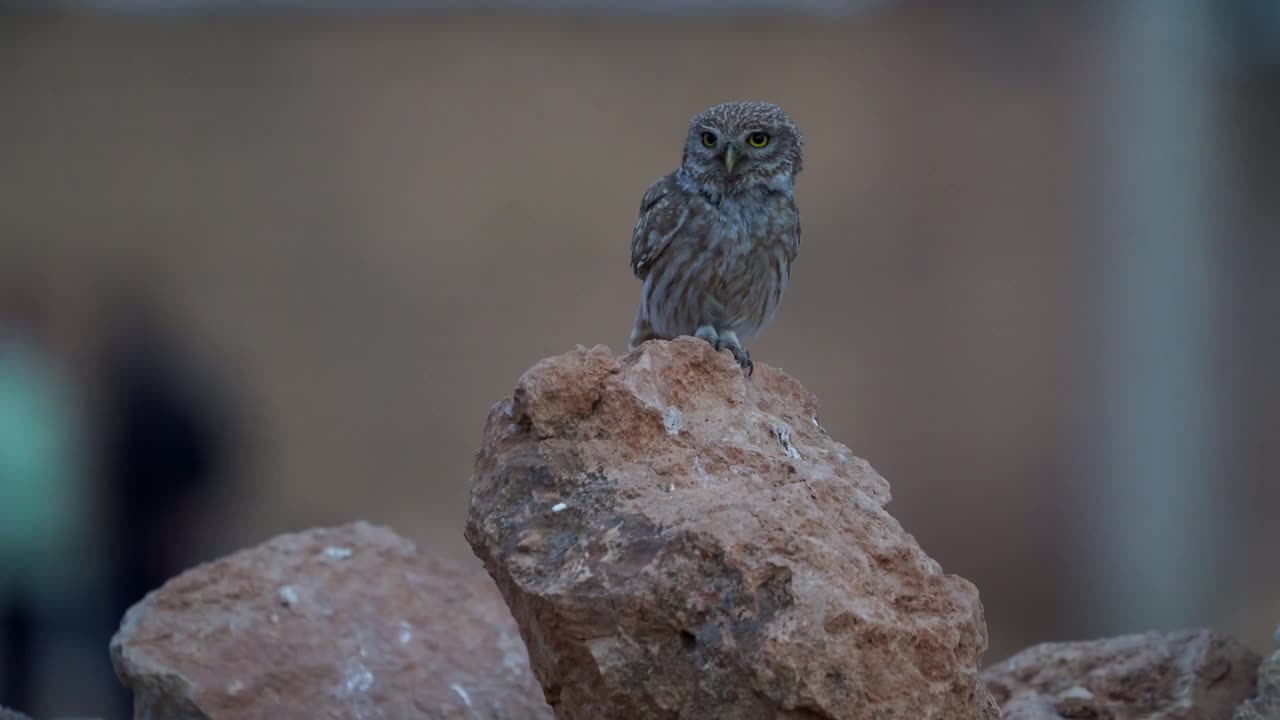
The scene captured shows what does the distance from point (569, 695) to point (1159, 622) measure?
6656 mm

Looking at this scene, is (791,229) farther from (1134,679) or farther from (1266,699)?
(1266,699)

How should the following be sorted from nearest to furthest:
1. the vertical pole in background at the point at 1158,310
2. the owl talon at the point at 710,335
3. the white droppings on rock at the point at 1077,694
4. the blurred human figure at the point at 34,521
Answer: the white droppings on rock at the point at 1077,694 → the owl talon at the point at 710,335 → the blurred human figure at the point at 34,521 → the vertical pole in background at the point at 1158,310

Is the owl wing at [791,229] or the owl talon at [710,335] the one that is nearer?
the owl talon at [710,335]

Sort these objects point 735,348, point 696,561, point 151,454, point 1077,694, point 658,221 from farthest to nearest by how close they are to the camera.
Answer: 1. point 151,454
2. point 658,221
3. point 735,348
4. point 1077,694
5. point 696,561

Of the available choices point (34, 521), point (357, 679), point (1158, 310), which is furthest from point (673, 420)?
point (1158, 310)

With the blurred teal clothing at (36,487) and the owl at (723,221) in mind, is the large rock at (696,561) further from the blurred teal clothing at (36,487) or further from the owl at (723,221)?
the blurred teal clothing at (36,487)

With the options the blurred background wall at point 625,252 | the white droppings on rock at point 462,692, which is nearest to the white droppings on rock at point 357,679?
the white droppings on rock at point 462,692

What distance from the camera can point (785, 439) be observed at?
129 inches

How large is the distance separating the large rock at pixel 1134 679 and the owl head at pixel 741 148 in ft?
5.94

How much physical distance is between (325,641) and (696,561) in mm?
1732

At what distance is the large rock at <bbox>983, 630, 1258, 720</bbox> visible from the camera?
3807 mm

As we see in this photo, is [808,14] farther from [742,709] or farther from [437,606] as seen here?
[742,709]

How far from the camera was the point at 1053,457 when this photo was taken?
8992mm

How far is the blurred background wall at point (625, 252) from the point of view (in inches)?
310
